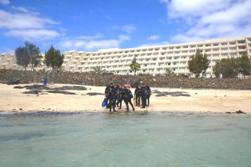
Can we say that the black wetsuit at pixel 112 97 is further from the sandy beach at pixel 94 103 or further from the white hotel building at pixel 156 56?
the white hotel building at pixel 156 56

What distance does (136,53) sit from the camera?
156m

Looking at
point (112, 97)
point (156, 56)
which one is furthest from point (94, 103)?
point (156, 56)

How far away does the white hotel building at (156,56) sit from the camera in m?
130

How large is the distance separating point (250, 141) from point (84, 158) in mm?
7637

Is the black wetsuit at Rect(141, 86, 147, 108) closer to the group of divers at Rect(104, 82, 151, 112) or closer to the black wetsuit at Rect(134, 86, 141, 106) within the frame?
the group of divers at Rect(104, 82, 151, 112)

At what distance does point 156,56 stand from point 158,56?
95cm

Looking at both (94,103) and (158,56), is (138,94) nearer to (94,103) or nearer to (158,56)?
(94,103)

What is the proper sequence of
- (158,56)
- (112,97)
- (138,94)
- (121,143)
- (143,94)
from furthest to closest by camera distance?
(158,56)
(138,94)
(143,94)
(112,97)
(121,143)

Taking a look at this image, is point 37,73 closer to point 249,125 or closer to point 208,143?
point 249,125

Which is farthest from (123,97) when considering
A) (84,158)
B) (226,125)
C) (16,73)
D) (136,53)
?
(136,53)

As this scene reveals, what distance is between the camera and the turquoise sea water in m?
11.8

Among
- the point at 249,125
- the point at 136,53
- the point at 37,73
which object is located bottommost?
the point at 249,125

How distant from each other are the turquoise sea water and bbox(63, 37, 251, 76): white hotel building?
348ft

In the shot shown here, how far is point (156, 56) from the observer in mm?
148500
